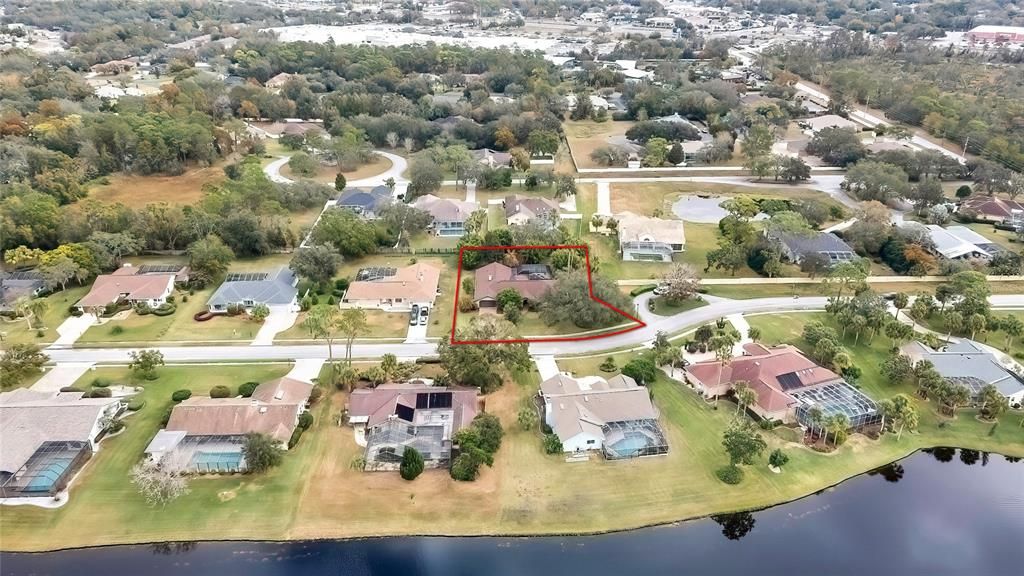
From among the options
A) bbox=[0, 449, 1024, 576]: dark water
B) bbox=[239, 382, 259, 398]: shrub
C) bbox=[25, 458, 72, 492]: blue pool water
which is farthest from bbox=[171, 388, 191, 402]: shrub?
bbox=[0, 449, 1024, 576]: dark water

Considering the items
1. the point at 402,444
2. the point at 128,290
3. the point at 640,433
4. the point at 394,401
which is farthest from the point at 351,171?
the point at 640,433

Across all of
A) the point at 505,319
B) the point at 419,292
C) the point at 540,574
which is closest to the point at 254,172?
the point at 419,292

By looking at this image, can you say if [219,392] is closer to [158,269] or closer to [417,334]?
[417,334]

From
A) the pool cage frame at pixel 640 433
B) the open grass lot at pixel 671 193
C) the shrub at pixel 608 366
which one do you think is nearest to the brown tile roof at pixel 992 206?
the open grass lot at pixel 671 193

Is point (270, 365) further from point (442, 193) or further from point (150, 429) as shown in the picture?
point (442, 193)

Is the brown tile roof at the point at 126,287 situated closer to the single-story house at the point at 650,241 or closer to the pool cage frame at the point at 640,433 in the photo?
the pool cage frame at the point at 640,433
